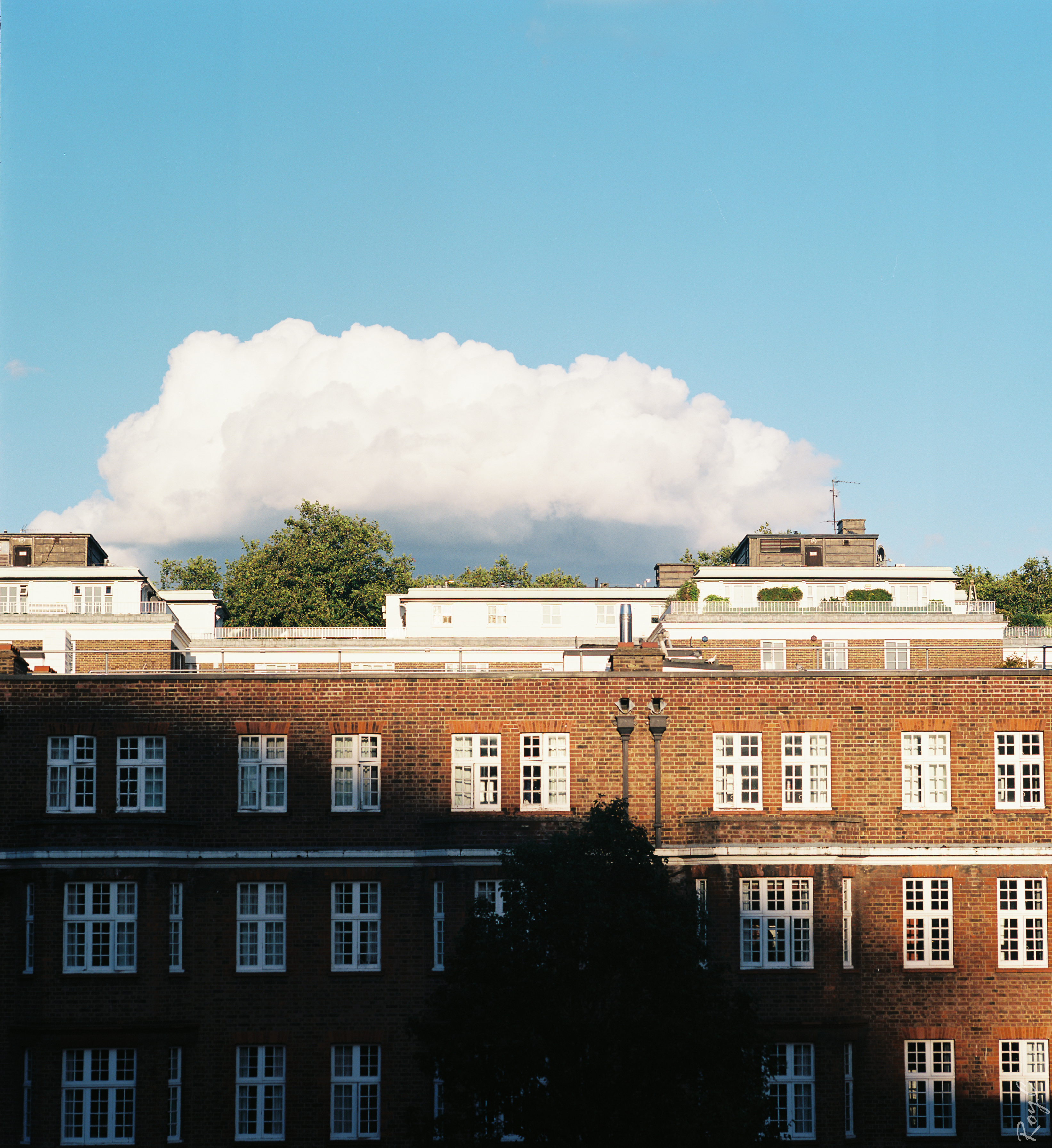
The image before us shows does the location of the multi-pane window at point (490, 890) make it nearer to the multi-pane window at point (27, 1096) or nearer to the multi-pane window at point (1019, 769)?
Answer: the multi-pane window at point (27, 1096)

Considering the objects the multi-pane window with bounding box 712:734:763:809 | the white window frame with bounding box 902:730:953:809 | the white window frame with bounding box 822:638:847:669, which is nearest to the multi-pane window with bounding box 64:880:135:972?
the multi-pane window with bounding box 712:734:763:809

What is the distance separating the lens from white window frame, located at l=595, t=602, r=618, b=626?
100 metres

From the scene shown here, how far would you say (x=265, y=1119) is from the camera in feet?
114

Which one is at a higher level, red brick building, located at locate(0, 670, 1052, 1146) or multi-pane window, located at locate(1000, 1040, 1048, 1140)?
red brick building, located at locate(0, 670, 1052, 1146)

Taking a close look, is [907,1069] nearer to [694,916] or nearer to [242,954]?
[694,916]

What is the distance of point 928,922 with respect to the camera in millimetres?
35844

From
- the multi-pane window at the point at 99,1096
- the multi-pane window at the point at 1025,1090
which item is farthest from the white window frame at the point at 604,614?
the multi-pane window at the point at 99,1096

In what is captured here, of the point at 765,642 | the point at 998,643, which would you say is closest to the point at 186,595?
the point at 765,642

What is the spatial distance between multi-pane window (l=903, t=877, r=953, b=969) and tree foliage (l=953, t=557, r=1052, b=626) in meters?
86.5

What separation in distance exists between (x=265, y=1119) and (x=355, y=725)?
9946mm

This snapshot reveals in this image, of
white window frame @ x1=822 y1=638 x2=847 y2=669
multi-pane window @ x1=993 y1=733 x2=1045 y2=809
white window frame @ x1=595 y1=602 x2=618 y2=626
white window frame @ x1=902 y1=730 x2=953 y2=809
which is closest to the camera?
multi-pane window @ x1=993 y1=733 x2=1045 y2=809

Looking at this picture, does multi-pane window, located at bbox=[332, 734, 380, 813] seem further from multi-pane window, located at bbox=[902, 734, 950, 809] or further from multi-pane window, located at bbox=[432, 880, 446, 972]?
multi-pane window, located at bbox=[902, 734, 950, 809]

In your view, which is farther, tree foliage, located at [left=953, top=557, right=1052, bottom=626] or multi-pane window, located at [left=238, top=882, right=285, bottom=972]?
tree foliage, located at [left=953, top=557, right=1052, bottom=626]

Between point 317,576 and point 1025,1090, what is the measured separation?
3805 inches
